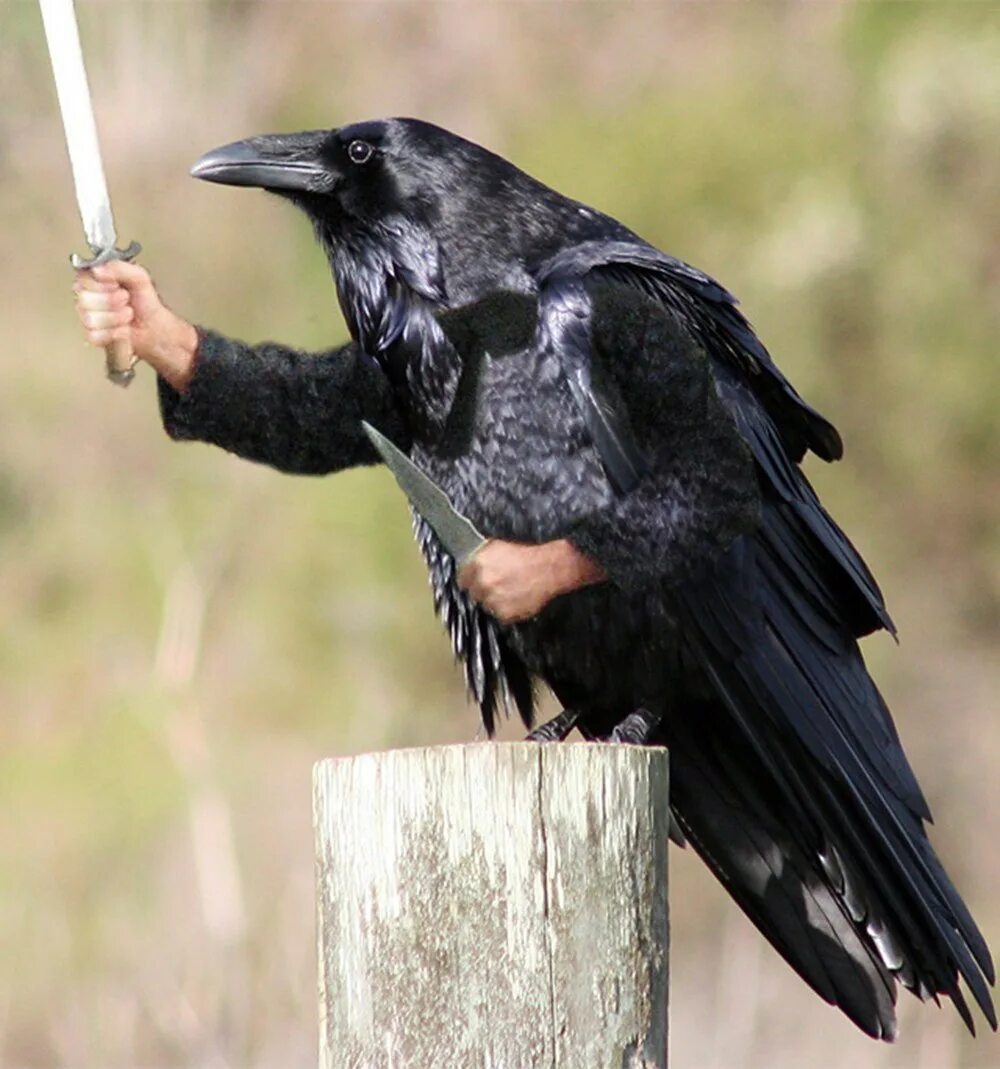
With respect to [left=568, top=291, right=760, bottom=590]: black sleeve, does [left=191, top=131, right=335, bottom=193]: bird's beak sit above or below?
above

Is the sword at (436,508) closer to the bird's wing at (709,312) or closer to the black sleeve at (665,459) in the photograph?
the black sleeve at (665,459)

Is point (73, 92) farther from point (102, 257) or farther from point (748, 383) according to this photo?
point (748, 383)

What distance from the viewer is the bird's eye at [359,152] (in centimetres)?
371

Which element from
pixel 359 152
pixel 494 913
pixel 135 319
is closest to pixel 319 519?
pixel 359 152

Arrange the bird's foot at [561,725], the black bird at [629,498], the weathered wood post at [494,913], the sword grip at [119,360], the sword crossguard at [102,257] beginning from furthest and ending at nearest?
the bird's foot at [561,725], the black bird at [629,498], the sword grip at [119,360], the sword crossguard at [102,257], the weathered wood post at [494,913]

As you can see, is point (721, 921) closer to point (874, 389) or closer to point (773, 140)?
point (874, 389)

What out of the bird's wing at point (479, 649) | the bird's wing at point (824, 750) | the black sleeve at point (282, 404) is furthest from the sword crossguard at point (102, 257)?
the bird's wing at point (824, 750)

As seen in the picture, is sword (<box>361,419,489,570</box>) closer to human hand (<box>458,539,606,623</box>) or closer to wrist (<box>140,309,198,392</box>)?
human hand (<box>458,539,606,623</box>)

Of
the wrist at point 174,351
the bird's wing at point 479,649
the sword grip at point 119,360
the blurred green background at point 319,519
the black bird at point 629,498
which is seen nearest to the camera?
the sword grip at point 119,360

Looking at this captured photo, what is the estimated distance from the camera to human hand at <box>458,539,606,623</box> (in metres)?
3.10

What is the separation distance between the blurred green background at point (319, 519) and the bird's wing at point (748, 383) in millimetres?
3012

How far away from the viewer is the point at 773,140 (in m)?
11.1

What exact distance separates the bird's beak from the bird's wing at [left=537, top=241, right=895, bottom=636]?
1.55ft

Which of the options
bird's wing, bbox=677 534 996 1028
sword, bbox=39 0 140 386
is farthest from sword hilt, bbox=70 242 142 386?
bird's wing, bbox=677 534 996 1028
